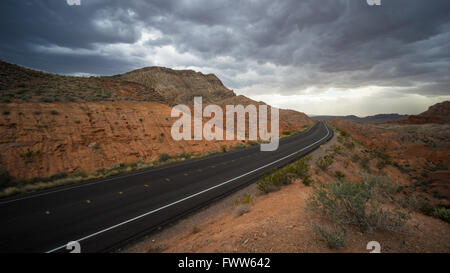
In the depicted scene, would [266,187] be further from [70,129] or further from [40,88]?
[40,88]

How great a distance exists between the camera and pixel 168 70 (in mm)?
75562

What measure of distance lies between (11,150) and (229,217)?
14.6m

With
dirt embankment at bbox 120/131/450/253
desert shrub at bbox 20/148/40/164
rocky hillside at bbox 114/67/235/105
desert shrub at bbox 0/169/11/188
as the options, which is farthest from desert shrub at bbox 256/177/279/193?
rocky hillside at bbox 114/67/235/105

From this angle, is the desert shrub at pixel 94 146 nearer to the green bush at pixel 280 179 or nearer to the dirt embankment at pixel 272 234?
the dirt embankment at pixel 272 234

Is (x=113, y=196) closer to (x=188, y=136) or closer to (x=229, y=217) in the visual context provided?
(x=229, y=217)

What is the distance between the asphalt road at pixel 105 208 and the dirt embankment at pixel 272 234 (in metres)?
0.76

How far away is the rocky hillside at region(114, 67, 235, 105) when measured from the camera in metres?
63.5

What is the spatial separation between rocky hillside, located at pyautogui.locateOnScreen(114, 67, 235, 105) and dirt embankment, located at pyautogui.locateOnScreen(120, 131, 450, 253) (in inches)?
2198

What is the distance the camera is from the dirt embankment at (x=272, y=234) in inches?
130

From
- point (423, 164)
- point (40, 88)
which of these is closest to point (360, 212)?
point (423, 164)

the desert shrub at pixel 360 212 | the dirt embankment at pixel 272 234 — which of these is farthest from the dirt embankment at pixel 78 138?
the desert shrub at pixel 360 212

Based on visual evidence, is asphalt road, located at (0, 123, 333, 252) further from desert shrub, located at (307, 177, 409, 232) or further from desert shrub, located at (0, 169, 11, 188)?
desert shrub, located at (307, 177, 409, 232)

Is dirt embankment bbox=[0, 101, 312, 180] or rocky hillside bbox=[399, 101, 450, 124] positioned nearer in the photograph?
dirt embankment bbox=[0, 101, 312, 180]
